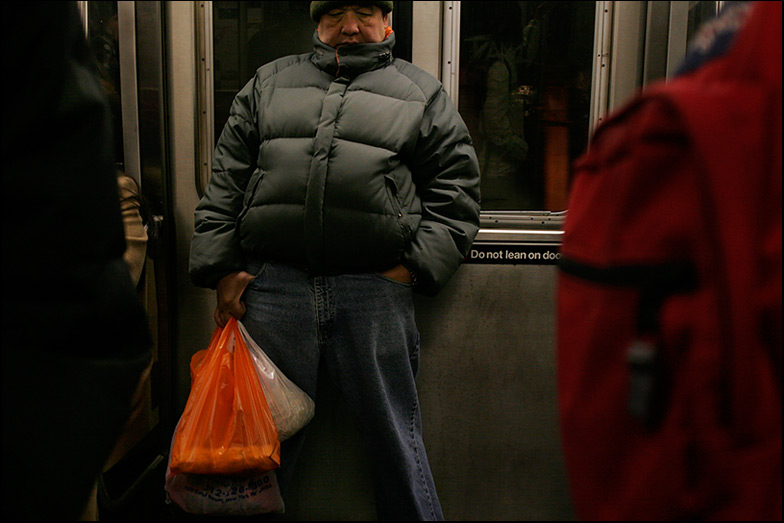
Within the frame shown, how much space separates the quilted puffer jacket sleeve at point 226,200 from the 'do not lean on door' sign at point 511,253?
812 millimetres

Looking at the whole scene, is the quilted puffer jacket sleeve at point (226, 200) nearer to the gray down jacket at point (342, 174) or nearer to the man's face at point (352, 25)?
the gray down jacket at point (342, 174)

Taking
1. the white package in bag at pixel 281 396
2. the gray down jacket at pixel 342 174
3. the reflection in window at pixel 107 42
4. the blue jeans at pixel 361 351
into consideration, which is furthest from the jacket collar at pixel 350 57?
the white package in bag at pixel 281 396

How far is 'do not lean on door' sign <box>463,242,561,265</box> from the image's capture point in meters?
2.31

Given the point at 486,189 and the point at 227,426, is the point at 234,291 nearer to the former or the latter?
the point at 227,426

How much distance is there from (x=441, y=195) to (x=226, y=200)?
680 millimetres

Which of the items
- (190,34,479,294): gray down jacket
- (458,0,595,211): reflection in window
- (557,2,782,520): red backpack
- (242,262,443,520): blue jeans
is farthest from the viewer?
(458,0,595,211): reflection in window

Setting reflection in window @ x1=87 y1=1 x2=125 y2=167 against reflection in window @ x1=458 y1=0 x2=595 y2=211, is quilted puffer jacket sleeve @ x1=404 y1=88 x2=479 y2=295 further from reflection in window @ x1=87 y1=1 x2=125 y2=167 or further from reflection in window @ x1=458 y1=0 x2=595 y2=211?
reflection in window @ x1=87 y1=1 x2=125 y2=167

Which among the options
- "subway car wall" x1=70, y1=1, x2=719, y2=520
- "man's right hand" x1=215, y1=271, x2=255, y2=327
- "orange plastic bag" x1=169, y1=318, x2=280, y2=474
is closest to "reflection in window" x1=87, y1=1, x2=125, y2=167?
"subway car wall" x1=70, y1=1, x2=719, y2=520

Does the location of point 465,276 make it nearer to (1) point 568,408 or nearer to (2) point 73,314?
(1) point 568,408

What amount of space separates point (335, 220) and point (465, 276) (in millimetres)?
632

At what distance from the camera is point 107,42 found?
7.34 feet

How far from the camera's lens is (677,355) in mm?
635

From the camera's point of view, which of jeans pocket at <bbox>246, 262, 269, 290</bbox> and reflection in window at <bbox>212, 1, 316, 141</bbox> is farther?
reflection in window at <bbox>212, 1, 316, 141</bbox>

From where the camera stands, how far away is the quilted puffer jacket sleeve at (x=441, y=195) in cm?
198
